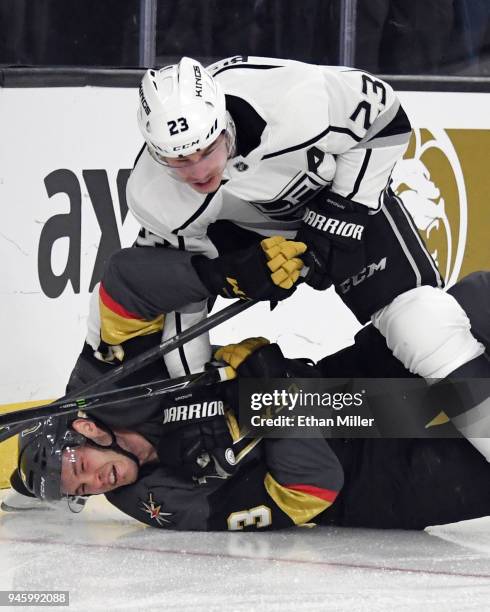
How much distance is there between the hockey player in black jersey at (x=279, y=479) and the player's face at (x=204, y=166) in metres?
0.45

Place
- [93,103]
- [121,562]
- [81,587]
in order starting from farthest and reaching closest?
[93,103], [121,562], [81,587]

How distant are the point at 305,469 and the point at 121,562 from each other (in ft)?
1.58

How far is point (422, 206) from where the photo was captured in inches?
157

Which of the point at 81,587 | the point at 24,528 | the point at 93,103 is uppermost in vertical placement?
the point at 93,103

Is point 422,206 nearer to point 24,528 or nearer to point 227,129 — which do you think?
point 227,129

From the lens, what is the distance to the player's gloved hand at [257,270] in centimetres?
269

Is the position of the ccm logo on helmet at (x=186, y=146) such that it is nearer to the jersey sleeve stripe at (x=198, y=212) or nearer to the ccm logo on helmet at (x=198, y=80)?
the ccm logo on helmet at (x=198, y=80)

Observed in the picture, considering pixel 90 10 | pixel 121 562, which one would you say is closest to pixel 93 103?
pixel 90 10

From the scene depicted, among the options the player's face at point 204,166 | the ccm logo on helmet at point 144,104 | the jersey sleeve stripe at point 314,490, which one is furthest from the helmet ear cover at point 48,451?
the ccm logo on helmet at point 144,104

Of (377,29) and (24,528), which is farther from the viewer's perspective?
(377,29)

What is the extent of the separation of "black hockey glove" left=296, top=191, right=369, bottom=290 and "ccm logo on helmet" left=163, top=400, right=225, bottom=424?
359mm

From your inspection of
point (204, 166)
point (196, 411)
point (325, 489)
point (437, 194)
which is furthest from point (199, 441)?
point (437, 194)

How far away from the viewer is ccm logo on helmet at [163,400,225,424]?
2730 mm

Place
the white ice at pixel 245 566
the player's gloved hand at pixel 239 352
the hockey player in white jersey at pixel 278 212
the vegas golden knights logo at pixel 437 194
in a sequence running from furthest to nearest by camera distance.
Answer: the vegas golden knights logo at pixel 437 194, the player's gloved hand at pixel 239 352, the hockey player in white jersey at pixel 278 212, the white ice at pixel 245 566
